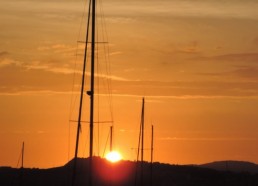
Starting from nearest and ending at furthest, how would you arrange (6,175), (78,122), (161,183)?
(78,122) → (161,183) → (6,175)

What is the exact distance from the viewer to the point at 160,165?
3974 inches

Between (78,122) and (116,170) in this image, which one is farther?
(116,170)

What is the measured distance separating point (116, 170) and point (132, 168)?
176 centimetres

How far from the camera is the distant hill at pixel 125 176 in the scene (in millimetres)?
97188

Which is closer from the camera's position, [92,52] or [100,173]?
[92,52]

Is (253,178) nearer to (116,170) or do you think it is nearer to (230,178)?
(230,178)

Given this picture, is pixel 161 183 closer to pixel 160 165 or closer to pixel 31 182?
pixel 160 165

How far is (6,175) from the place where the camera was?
10425cm

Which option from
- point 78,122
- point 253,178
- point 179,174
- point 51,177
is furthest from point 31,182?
point 78,122

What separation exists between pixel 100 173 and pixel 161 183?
23.8ft

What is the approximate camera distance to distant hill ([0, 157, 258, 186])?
9719 cm

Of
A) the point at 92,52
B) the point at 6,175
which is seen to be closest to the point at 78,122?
the point at 92,52

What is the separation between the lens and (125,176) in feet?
331

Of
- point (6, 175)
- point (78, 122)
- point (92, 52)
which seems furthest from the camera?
point (6, 175)
